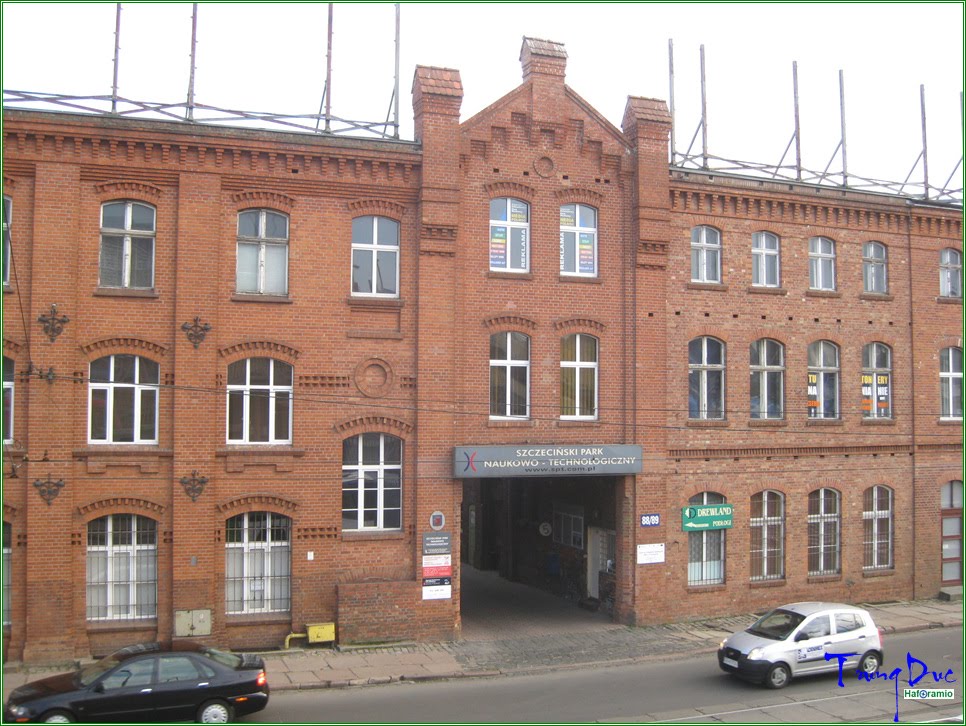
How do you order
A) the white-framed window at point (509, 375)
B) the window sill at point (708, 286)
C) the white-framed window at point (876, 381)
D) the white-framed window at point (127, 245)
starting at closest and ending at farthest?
the white-framed window at point (127, 245)
the white-framed window at point (509, 375)
the window sill at point (708, 286)
the white-framed window at point (876, 381)

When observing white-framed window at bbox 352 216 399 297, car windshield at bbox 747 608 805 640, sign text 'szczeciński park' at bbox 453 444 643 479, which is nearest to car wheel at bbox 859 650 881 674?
car windshield at bbox 747 608 805 640

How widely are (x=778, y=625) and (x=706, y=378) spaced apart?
778 centimetres

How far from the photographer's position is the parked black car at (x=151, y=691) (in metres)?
15.1

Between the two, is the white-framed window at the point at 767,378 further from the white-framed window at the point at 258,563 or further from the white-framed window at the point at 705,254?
the white-framed window at the point at 258,563

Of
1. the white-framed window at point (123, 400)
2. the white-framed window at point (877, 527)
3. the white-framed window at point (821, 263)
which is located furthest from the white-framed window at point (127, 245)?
the white-framed window at point (877, 527)

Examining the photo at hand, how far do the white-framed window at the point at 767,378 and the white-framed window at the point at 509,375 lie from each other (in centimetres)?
677

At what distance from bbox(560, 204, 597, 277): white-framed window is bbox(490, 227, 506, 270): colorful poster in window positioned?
1.53m

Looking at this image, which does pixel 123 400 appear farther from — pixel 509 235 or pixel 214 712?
pixel 509 235

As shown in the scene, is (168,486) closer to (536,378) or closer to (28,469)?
(28,469)

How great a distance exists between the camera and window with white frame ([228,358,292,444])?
70.8 ft

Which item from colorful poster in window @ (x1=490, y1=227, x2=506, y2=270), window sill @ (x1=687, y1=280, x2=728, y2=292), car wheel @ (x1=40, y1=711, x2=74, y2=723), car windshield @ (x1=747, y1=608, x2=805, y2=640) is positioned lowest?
car wheel @ (x1=40, y1=711, x2=74, y2=723)

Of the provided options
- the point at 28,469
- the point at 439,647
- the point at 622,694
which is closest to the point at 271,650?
the point at 439,647

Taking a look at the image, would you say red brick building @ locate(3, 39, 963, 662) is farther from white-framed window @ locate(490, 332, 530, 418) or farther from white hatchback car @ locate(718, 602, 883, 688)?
white hatchback car @ locate(718, 602, 883, 688)

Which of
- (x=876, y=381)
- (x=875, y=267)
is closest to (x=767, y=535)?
(x=876, y=381)
